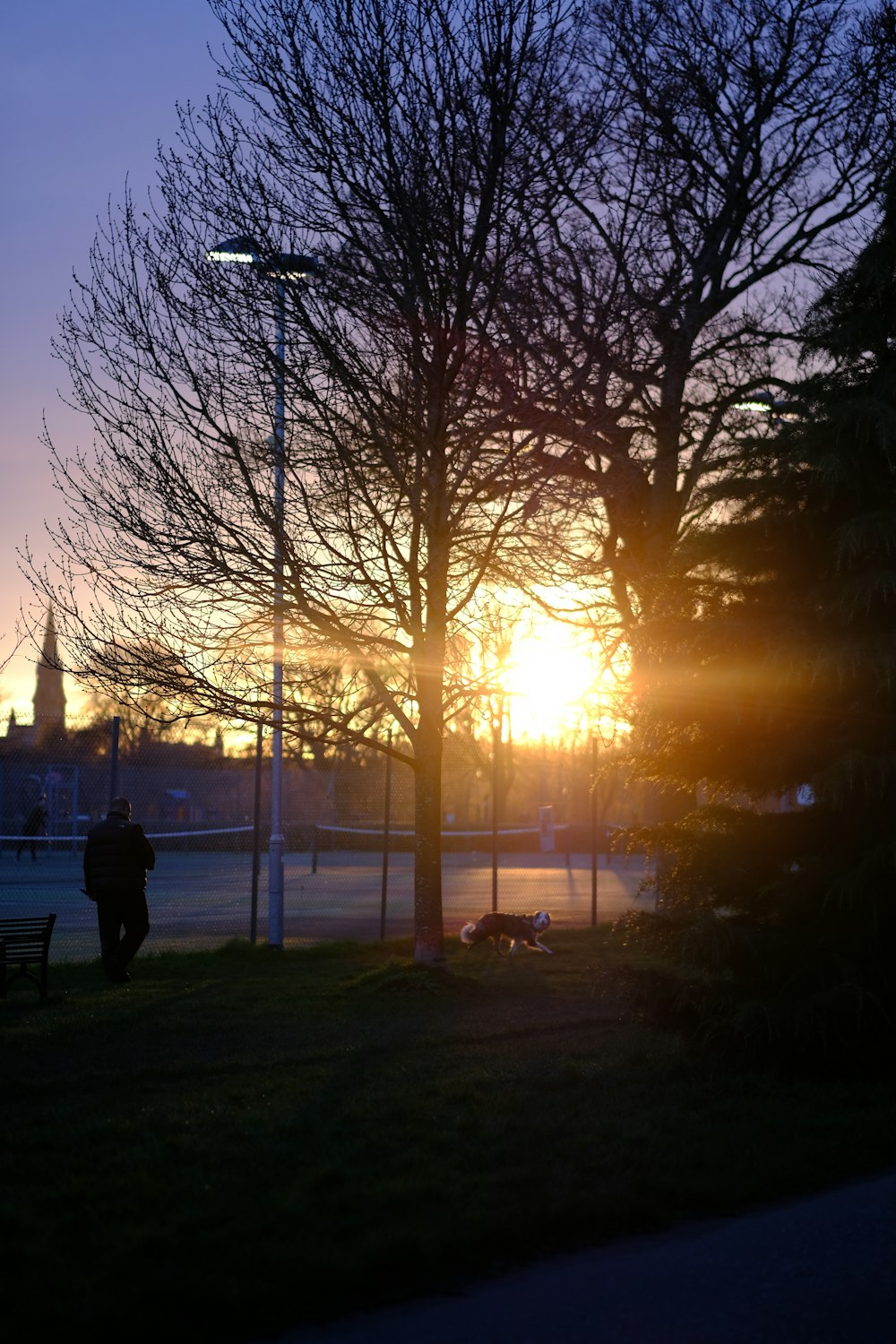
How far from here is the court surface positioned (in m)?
18.2

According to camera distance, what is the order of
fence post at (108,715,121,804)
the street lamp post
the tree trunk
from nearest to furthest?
the street lamp post
the tree trunk
fence post at (108,715,121,804)

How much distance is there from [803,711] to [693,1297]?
5.18 m

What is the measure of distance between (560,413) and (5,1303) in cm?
934

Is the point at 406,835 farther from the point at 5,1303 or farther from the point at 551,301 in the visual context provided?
the point at 5,1303

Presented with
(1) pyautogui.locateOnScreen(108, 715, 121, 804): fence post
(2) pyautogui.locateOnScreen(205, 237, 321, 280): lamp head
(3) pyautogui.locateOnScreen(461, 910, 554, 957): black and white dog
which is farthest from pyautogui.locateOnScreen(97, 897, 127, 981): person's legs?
(2) pyautogui.locateOnScreen(205, 237, 321, 280): lamp head

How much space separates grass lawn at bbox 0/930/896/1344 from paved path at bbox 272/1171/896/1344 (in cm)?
21

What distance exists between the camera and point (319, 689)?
1322cm

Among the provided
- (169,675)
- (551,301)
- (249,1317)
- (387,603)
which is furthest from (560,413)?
(249,1317)

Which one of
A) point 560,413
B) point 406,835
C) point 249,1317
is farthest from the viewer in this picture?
point 406,835

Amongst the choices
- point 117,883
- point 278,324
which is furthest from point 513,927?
point 278,324

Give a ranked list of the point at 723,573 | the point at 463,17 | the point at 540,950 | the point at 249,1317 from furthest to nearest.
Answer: the point at 540,950 → the point at 463,17 → the point at 723,573 → the point at 249,1317

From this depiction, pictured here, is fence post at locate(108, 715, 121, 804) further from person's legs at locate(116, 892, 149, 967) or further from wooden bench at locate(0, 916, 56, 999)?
wooden bench at locate(0, 916, 56, 999)

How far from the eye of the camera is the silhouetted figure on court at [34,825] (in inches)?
761

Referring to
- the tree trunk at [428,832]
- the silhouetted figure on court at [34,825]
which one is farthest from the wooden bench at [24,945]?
the silhouetted figure on court at [34,825]
